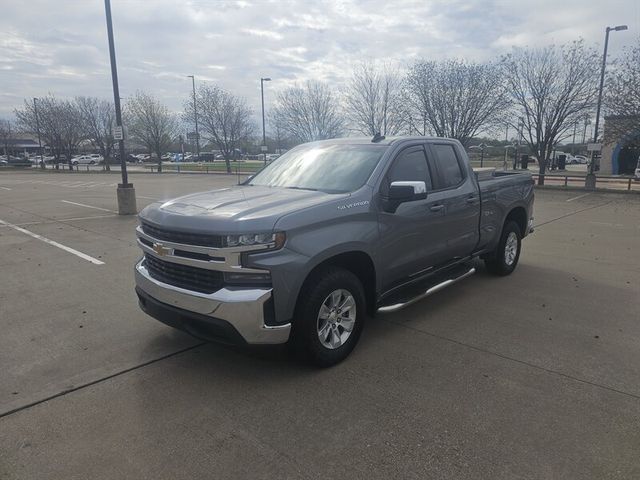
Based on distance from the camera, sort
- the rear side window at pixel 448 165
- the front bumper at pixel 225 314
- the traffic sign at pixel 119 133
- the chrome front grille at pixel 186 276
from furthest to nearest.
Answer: the traffic sign at pixel 119 133
the rear side window at pixel 448 165
the chrome front grille at pixel 186 276
the front bumper at pixel 225 314

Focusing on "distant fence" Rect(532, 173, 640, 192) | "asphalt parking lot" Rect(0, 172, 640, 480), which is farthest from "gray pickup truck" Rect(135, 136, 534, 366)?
"distant fence" Rect(532, 173, 640, 192)

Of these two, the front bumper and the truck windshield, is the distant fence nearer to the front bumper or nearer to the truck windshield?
the truck windshield

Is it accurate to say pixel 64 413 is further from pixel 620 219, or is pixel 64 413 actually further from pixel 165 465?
pixel 620 219

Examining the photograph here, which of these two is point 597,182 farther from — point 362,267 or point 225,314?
point 225,314

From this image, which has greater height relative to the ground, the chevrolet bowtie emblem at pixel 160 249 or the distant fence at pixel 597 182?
the chevrolet bowtie emblem at pixel 160 249

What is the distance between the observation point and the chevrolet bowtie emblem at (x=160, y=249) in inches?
143

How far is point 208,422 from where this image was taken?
10.2ft

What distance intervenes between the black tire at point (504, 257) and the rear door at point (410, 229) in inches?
69.9

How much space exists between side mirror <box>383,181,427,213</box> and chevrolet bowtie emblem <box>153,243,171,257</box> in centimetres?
192

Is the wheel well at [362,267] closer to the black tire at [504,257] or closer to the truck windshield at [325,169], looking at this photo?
the truck windshield at [325,169]

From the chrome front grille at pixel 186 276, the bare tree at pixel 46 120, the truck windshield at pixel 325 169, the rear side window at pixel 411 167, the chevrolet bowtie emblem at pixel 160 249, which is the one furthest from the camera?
the bare tree at pixel 46 120

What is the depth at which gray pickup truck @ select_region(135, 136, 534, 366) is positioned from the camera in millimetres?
3295

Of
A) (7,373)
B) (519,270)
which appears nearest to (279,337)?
(7,373)

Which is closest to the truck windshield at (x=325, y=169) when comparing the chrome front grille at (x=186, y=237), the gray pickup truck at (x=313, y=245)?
the gray pickup truck at (x=313, y=245)
